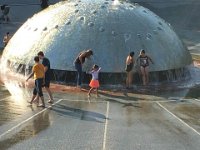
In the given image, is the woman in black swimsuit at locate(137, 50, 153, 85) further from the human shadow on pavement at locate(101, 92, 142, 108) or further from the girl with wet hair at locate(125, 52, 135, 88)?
the human shadow on pavement at locate(101, 92, 142, 108)

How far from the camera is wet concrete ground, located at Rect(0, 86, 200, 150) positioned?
1138cm

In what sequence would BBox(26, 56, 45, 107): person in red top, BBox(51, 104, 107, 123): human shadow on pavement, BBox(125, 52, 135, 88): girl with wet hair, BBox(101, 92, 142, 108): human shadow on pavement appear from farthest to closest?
BBox(125, 52, 135, 88): girl with wet hair → BBox(101, 92, 142, 108): human shadow on pavement → BBox(26, 56, 45, 107): person in red top → BBox(51, 104, 107, 123): human shadow on pavement

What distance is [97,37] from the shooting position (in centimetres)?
1966

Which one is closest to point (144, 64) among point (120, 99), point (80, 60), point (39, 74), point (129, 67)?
point (129, 67)

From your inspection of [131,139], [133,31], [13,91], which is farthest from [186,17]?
[131,139]

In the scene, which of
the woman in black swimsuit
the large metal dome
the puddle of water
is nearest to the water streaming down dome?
the large metal dome

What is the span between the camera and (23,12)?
42.8 meters

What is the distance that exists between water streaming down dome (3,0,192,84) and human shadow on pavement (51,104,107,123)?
4259 millimetres

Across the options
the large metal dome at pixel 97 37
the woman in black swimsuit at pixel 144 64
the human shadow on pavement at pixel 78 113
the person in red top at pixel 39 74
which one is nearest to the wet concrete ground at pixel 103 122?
the human shadow on pavement at pixel 78 113

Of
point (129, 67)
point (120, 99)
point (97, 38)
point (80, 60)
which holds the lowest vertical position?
point (120, 99)

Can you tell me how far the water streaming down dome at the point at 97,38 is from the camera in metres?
19.3

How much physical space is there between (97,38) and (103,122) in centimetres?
683

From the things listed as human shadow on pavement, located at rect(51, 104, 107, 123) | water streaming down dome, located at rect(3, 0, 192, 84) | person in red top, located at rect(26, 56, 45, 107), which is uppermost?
water streaming down dome, located at rect(3, 0, 192, 84)

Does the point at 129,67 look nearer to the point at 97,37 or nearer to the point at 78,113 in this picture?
the point at 97,37
